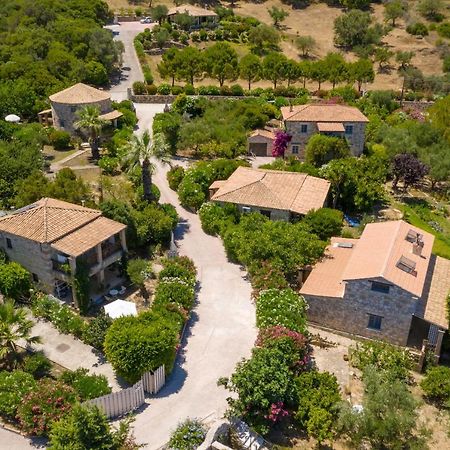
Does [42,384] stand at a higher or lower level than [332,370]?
higher

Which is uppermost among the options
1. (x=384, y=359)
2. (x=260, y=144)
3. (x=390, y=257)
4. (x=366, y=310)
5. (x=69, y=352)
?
(x=390, y=257)

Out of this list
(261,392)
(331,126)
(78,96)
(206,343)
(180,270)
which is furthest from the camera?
(78,96)

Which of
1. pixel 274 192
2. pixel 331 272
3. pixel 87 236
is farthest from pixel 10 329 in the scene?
pixel 274 192

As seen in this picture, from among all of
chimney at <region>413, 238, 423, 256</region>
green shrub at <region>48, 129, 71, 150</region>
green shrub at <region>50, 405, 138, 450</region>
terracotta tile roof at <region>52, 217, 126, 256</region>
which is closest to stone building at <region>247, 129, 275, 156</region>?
green shrub at <region>48, 129, 71, 150</region>

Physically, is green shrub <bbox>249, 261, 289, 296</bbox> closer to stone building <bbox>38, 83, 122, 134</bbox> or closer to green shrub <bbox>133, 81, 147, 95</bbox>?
stone building <bbox>38, 83, 122, 134</bbox>

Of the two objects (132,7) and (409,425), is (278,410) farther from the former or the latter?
(132,7)

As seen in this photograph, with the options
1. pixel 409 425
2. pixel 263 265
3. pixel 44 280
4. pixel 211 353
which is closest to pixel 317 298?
pixel 263 265

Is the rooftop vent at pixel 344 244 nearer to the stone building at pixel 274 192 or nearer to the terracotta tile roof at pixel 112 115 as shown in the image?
the stone building at pixel 274 192

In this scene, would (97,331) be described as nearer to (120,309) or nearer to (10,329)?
(120,309)
